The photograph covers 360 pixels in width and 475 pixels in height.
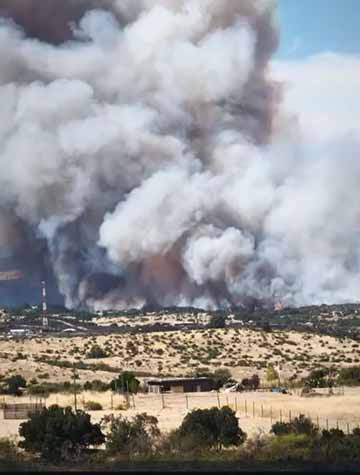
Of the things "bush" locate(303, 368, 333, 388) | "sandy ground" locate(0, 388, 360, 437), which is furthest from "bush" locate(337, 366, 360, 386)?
"sandy ground" locate(0, 388, 360, 437)

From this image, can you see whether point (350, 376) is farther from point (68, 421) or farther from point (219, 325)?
point (219, 325)

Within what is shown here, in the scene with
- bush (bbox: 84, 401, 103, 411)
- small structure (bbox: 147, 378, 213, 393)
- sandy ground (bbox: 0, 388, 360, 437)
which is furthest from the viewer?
small structure (bbox: 147, 378, 213, 393)

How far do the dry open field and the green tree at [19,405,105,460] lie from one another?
17.7m

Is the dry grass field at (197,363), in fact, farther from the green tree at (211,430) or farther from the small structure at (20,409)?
the green tree at (211,430)

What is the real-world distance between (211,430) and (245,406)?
814 centimetres

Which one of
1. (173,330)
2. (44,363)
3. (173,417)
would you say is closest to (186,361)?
(44,363)

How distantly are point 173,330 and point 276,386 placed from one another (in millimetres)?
23137

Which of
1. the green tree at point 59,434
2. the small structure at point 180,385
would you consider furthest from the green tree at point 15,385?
the green tree at point 59,434

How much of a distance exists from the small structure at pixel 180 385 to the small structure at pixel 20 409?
242 inches

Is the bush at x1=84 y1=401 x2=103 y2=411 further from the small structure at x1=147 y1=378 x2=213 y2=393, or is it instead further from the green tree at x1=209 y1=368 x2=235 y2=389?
the green tree at x1=209 y1=368 x2=235 y2=389

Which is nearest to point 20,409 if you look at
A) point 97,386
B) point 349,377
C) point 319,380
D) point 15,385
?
point 15,385

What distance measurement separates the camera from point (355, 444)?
489 inches

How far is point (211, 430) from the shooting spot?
15461 millimetres

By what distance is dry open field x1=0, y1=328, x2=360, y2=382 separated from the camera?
3741cm
